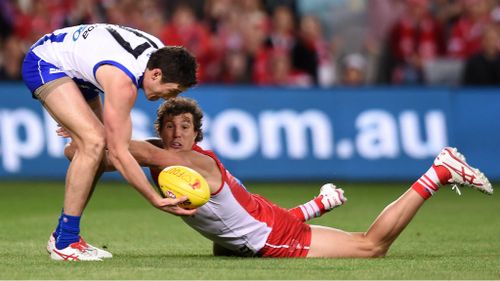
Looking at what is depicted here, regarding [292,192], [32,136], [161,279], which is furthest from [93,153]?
[32,136]

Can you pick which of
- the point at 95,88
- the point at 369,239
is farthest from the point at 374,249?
the point at 95,88

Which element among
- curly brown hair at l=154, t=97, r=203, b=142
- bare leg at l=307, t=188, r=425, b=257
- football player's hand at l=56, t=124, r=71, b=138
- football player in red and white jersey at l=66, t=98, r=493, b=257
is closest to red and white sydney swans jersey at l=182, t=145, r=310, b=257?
football player in red and white jersey at l=66, t=98, r=493, b=257

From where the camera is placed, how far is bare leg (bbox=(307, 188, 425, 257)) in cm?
909

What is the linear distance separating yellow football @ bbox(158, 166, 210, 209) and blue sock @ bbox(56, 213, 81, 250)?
0.84 m

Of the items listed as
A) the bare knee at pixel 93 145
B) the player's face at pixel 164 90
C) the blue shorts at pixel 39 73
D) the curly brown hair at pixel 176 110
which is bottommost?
the bare knee at pixel 93 145

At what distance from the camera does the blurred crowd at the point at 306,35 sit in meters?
18.7

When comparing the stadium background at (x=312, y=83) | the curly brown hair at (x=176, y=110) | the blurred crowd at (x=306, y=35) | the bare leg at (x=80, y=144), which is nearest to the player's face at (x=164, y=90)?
the curly brown hair at (x=176, y=110)

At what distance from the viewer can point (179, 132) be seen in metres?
8.86

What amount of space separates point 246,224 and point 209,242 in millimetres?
1819

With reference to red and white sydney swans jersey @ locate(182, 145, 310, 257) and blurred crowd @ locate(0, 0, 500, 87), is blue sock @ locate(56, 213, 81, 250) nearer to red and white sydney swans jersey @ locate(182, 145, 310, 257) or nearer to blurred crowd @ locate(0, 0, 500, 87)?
red and white sydney swans jersey @ locate(182, 145, 310, 257)

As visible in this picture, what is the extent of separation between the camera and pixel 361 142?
17344 millimetres

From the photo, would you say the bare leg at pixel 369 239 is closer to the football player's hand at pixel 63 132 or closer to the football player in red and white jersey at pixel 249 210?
the football player in red and white jersey at pixel 249 210

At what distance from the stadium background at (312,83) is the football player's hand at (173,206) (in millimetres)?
8684

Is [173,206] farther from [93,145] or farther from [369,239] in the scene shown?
[369,239]
